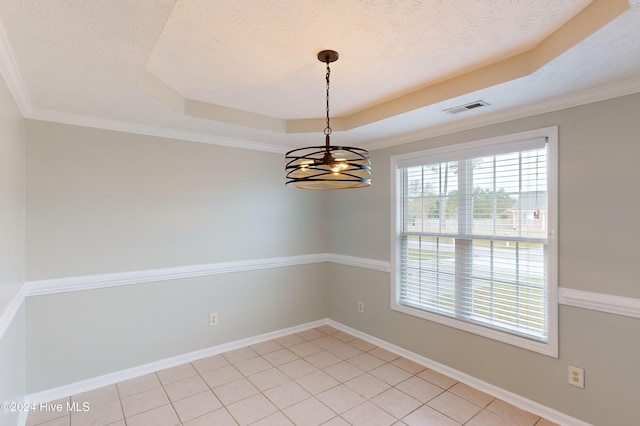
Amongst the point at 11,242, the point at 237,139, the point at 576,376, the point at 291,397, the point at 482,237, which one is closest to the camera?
the point at 11,242

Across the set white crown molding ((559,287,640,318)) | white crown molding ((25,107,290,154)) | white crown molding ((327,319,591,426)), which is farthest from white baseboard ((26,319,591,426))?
white crown molding ((25,107,290,154))

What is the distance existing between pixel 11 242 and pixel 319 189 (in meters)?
1.96

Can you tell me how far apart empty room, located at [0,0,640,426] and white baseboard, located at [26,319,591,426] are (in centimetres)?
2

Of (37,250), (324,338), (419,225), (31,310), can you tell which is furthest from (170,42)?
(324,338)

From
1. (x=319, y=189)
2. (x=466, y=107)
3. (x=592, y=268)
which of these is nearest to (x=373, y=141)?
(x=466, y=107)

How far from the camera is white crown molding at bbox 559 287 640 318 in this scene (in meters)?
2.01

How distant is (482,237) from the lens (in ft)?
9.25

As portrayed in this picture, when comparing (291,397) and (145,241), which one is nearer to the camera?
(291,397)

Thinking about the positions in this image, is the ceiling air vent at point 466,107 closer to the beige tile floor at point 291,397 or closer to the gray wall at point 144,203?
the gray wall at point 144,203

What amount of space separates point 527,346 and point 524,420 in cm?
52

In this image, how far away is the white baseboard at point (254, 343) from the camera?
7.82 ft

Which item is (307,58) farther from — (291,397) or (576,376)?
(576,376)

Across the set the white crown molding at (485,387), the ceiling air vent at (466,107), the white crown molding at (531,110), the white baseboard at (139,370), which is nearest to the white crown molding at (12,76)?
the white baseboard at (139,370)

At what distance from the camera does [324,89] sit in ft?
8.28
